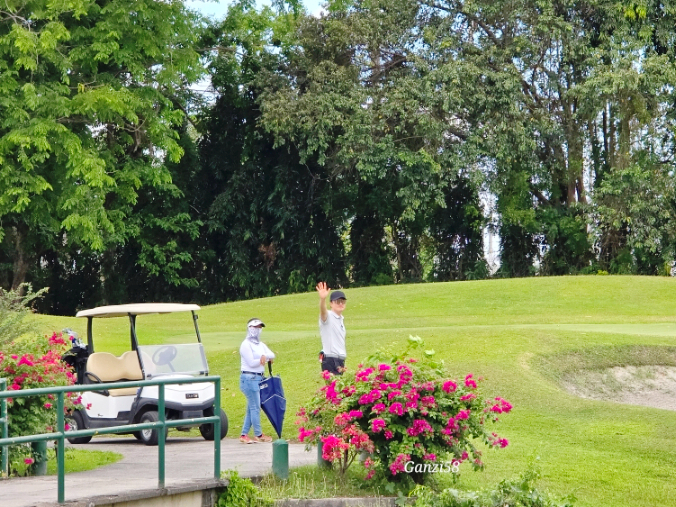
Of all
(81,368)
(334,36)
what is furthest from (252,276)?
(81,368)

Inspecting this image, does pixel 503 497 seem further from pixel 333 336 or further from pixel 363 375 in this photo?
pixel 333 336

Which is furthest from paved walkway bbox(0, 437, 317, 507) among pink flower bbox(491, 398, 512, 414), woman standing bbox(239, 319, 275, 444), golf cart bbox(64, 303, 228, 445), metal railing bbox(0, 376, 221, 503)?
pink flower bbox(491, 398, 512, 414)

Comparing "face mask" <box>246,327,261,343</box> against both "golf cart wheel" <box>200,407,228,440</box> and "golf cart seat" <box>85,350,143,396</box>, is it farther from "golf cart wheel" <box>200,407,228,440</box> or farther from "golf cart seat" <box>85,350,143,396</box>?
"golf cart seat" <box>85,350,143,396</box>

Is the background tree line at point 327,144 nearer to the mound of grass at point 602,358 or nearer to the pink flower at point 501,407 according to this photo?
the mound of grass at point 602,358

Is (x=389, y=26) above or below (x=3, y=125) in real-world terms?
above

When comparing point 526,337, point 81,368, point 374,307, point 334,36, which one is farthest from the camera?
point 334,36

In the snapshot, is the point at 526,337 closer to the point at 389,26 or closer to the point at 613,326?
the point at 613,326

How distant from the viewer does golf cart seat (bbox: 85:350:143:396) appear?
1331 cm

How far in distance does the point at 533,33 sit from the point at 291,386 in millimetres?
26672

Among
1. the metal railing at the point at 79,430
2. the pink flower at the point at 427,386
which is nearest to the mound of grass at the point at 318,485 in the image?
the metal railing at the point at 79,430

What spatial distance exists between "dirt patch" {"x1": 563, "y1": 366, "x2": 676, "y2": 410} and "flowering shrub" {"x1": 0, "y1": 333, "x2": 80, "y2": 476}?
10.2m

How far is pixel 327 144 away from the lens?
3978cm

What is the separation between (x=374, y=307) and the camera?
33.1m

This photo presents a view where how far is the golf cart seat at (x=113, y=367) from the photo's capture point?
1331 centimetres
